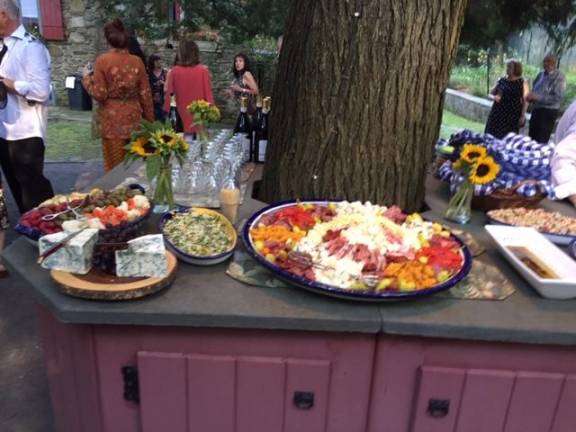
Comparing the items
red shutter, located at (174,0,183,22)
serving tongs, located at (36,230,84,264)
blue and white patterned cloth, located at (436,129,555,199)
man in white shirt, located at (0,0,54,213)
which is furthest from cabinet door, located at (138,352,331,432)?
red shutter, located at (174,0,183,22)

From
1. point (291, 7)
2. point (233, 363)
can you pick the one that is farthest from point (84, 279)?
point (291, 7)

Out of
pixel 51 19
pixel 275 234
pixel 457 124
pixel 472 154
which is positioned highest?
pixel 51 19

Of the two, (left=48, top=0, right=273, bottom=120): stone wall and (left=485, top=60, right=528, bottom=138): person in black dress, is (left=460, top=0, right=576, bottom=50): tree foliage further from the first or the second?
(left=48, top=0, right=273, bottom=120): stone wall

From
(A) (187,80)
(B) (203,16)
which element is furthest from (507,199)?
(B) (203,16)

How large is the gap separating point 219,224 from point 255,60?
736 centimetres

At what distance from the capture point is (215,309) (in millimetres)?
1320

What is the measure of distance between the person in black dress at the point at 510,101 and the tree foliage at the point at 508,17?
2.27 m

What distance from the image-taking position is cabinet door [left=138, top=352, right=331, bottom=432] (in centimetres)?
139

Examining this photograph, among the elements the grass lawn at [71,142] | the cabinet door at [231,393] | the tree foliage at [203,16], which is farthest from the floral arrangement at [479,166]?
the tree foliage at [203,16]

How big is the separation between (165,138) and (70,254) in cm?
59

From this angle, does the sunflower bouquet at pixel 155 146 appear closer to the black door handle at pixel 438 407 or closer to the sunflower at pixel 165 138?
the sunflower at pixel 165 138

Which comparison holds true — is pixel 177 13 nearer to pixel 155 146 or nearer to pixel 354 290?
pixel 155 146

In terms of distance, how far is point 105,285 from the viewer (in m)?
1.31

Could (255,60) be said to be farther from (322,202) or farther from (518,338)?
(518,338)
